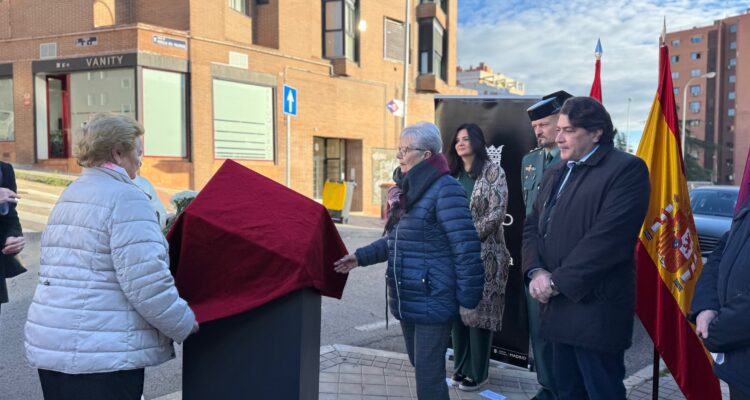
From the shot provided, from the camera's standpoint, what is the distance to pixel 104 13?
1833 centimetres

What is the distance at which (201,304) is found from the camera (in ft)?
8.23

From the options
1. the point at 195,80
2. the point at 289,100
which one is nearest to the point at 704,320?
the point at 289,100

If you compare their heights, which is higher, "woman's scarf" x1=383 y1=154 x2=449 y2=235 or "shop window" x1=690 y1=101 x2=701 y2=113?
"shop window" x1=690 y1=101 x2=701 y2=113

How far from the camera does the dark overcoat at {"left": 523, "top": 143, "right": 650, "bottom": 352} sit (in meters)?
2.75

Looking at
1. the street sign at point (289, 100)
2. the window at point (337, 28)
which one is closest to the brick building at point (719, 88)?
the window at point (337, 28)

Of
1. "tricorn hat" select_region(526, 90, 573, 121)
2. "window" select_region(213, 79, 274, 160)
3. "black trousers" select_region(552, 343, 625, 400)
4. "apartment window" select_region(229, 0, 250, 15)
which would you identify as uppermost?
"apartment window" select_region(229, 0, 250, 15)

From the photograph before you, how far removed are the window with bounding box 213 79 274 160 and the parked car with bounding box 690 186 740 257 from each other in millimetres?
13743

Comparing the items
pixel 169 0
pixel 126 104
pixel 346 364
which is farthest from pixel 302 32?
pixel 346 364

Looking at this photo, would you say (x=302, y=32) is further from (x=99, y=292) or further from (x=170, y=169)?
(x=99, y=292)

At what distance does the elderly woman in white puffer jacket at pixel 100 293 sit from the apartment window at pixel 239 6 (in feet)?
62.9

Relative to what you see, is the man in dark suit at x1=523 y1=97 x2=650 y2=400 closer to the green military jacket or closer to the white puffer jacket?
the green military jacket

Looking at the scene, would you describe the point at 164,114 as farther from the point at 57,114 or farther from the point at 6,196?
the point at 6,196

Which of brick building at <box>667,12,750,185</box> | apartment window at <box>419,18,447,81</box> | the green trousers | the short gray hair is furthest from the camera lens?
brick building at <box>667,12,750,185</box>

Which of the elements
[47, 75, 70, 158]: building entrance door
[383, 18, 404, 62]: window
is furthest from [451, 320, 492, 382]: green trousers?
[383, 18, 404, 62]: window
